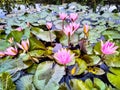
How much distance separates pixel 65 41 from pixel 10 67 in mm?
332

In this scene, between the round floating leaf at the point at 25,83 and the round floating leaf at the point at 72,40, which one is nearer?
the round floating leaf at the point at 25,83

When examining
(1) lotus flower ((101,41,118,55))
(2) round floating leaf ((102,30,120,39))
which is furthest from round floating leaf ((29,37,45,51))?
(2) round floating leaf ((102,30,120,39))

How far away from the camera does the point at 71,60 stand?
101cm

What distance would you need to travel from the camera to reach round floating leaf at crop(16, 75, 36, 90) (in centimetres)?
98

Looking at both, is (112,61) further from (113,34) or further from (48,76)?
(113,34)

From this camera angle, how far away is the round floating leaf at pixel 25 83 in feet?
3.21

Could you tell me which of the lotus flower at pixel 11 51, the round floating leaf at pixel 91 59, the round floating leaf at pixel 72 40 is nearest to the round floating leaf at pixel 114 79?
the round floating leaf at pixel 91 59

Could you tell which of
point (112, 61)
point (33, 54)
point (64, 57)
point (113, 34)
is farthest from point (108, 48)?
point (113, 34)

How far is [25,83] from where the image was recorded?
1.00 metres

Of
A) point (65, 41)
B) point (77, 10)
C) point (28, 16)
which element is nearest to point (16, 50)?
point (65, 41)

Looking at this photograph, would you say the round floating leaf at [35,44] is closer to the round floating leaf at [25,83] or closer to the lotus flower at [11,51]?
the lotus flower at [11,51]

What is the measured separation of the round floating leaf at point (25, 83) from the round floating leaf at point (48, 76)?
0.02 meters

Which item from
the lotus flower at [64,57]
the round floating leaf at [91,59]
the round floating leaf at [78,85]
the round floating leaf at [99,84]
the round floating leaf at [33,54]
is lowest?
the round floating leaf at [99,84]

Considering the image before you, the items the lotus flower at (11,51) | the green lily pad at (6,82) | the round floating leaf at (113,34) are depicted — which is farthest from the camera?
the round floating leaf at (113,34)
